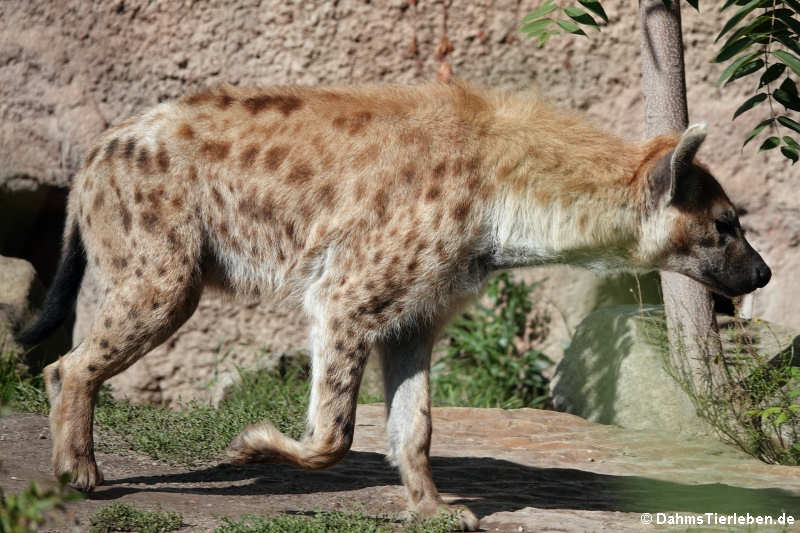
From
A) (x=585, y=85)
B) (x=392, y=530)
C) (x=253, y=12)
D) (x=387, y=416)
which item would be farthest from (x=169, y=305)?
(x=585, y=85)

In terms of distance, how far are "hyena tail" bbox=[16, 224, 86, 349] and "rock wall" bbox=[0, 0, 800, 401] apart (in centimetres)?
219

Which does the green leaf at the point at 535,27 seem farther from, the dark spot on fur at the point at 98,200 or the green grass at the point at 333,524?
the green grass at the point at 333,524

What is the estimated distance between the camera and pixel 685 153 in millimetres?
3375

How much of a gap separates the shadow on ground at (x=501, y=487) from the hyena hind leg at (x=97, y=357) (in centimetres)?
16

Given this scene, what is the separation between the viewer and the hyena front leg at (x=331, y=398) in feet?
11.0

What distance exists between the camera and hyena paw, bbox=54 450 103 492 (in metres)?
3.46

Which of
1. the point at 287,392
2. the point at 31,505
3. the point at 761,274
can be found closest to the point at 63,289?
the point at 287,392

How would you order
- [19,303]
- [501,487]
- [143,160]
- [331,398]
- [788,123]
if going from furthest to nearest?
1. [19,303]
2. [788,123]
3. [501,487]
4. [143,160]
5. [331,398]

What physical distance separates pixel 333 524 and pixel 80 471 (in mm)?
907

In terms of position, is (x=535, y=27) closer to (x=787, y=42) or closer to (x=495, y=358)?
(x=787, y=42)

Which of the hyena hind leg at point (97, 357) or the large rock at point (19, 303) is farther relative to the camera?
the large rock at point (19, 303)

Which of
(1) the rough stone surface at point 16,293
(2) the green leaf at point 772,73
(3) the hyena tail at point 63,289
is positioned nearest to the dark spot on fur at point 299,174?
(3) the hyena tail at point 63,289

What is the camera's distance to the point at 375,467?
13.8 ft

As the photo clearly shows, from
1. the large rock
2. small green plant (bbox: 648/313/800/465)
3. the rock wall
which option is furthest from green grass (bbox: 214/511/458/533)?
the rock wall
